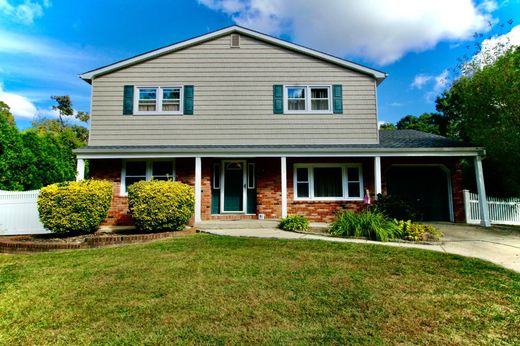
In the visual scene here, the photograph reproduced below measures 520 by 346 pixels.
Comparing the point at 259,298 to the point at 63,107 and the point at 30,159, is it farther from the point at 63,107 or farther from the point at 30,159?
the point at 63,107

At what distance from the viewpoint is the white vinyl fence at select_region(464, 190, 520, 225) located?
1062 cm

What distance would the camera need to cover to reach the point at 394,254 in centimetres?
600

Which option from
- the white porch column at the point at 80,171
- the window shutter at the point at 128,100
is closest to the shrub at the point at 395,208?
the window shutter at the point at 128,100

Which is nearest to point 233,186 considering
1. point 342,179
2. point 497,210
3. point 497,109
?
point 342,179

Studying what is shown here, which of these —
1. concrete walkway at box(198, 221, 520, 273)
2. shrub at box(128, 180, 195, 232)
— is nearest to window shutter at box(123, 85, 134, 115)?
shrub at box(128, 180, 195, 232)

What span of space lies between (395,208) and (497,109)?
5.08 meters

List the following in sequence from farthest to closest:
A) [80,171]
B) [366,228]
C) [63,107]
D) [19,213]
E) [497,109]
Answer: [63,107]
[80,171]
[497,109]
[19,213]
[366,228]

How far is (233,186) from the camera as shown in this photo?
38.1ft

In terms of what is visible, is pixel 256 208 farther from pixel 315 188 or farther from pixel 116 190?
pixel 116 190

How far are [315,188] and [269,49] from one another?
19.7ft

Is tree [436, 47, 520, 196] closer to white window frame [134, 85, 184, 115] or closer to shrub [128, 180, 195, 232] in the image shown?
shrub [128, 180, 195, 232]

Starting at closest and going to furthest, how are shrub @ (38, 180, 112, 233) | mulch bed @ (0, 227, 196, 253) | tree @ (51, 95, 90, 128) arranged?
mulch bed @ (0, 227, 196, 253)
shrub @ (38, 180, 112, 233)
tree @ (51, 95, 90, 128)

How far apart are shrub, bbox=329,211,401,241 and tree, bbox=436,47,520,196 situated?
218 inches

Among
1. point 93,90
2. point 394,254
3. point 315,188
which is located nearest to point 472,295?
point 394,254
